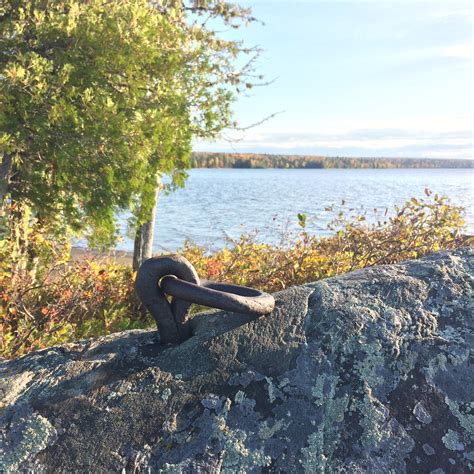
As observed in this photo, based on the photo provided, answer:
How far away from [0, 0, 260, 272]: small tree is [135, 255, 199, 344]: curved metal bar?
3770mm

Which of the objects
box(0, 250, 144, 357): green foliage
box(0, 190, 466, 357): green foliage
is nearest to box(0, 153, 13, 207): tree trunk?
box(0, 190, 466, 357): green foliage

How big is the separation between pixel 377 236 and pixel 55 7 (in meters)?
4.77

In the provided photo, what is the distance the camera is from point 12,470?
4.46 ft

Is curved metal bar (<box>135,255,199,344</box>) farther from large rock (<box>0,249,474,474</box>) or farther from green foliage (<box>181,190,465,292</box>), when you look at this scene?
green foliage (<box>181,190,465,292</box>)

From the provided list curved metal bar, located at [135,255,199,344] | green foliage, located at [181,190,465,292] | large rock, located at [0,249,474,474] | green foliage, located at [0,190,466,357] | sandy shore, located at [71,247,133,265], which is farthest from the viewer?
sandy shore, located at [71,247,133,265]

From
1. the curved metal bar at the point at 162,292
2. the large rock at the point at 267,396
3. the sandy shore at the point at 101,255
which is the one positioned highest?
the curved metal bar at the point at 162,292

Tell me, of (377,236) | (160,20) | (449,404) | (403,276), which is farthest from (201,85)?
(449,404)

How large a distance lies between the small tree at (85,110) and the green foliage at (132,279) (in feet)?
2.30

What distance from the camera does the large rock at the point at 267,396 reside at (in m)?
1.39

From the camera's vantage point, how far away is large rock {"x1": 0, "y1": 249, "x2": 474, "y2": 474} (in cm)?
139

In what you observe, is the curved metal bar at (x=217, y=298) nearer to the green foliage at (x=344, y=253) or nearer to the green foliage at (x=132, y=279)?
the green foliage at (x=132, y=279)

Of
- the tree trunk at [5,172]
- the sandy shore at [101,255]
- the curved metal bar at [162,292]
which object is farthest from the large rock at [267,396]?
the sandy shore at [101,255]

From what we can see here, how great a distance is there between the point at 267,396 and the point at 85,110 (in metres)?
4.48

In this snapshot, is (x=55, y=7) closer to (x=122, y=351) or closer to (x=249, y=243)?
(x=249, y=243)
